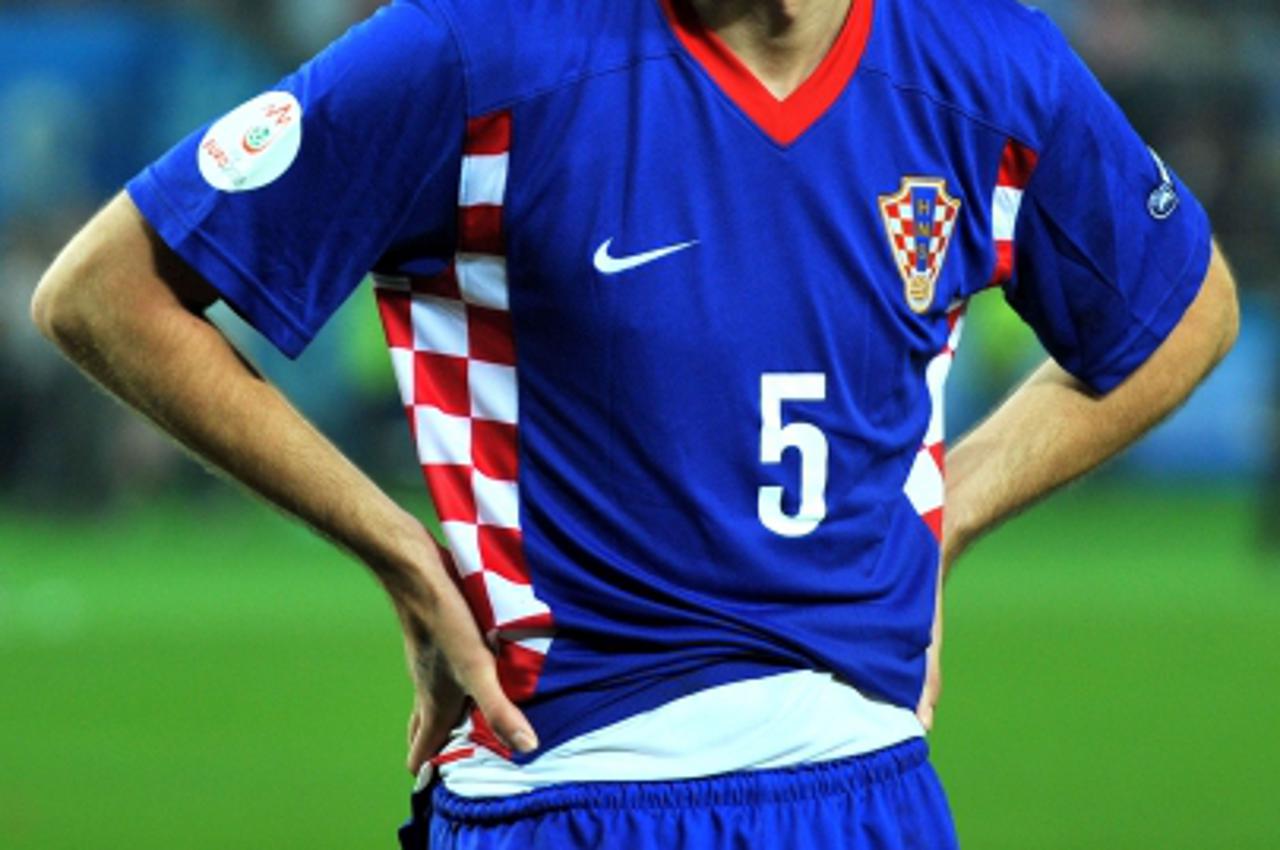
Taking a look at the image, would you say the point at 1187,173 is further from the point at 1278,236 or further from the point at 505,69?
the point at 505,69

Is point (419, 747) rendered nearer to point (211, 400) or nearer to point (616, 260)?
point (211, 400)

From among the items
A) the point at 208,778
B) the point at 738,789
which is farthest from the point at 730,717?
the point at 208,778

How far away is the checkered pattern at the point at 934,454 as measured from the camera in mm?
3086

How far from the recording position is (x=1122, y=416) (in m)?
3.46

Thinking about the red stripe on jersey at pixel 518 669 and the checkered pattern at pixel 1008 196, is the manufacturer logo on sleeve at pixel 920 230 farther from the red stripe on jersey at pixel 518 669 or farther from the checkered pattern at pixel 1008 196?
the red stripe on jersey at pixel 518 669

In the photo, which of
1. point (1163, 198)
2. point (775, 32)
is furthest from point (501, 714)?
point (1163, 198)

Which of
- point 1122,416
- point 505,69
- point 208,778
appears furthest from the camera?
point 208,778

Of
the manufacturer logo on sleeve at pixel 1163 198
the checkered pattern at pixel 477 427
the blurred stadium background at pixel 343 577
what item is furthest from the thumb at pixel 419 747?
the blurred stadium background at pixel 343 577

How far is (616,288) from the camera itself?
2.82m

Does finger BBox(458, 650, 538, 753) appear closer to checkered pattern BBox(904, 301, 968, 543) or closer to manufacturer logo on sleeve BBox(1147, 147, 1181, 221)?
checkered pattern BBox(904, 301, 968, 543)

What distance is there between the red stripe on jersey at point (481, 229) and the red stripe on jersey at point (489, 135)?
63 millimetres

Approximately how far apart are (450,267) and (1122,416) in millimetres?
1029

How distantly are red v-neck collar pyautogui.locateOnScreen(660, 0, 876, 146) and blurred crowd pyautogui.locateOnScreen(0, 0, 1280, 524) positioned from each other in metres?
12.8

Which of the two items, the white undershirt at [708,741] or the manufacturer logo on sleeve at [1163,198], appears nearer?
Answer: the white undershirt at [708,741]
